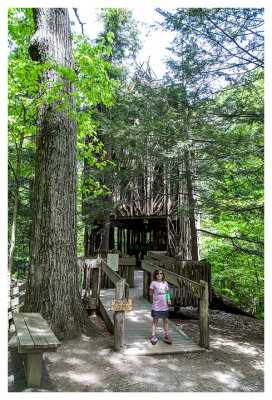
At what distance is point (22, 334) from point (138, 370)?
1967 millimetres

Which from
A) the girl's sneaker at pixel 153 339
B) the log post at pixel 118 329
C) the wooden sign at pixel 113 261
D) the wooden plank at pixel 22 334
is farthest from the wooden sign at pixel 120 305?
the wooden sign at pixel 113 261

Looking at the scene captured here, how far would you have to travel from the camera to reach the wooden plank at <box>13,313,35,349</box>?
2982 mm

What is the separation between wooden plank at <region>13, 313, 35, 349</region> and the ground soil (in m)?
0.43

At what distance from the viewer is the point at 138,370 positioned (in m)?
4.39

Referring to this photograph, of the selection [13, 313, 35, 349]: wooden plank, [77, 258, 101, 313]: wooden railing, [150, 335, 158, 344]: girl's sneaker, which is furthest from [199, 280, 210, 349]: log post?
[13, 313, 35, 349]: wooden plank

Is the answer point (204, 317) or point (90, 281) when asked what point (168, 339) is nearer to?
point (204, 317)

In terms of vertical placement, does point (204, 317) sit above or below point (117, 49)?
below

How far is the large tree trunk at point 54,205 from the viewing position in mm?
5188

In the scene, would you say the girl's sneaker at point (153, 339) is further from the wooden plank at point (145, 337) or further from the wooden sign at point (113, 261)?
the wooden sign at point (113, 261)

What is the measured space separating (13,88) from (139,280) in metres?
9.10

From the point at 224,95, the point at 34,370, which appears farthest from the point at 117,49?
the point at 34,370
